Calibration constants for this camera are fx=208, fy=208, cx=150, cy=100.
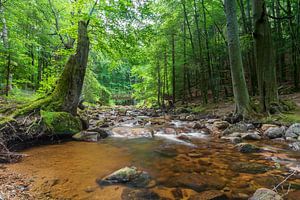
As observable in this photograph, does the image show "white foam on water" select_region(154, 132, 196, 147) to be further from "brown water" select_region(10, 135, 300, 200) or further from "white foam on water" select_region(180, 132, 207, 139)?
"white foam on water" select_region(180, 132, 207, 139)

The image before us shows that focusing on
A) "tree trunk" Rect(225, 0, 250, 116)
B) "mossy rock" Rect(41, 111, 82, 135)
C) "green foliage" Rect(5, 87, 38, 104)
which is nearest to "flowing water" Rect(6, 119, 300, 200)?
"mossy rock" Rect(41, 111, 82, 135)

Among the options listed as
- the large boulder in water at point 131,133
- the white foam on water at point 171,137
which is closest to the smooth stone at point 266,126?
the white foam on water at point 171,137

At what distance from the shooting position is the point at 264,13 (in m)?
7.04

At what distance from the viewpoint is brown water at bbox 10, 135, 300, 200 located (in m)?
2.67

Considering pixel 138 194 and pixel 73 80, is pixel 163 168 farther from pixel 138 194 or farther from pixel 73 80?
pixel 73 80

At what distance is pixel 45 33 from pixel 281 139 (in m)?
14.4

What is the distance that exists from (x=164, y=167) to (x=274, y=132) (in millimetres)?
3706

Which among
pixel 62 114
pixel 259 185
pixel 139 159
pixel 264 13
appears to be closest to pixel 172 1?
pixel 264 13

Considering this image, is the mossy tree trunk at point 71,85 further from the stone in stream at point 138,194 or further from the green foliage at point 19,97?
the stone in stream at point 138,194

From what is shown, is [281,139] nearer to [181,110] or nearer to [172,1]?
[181,110]

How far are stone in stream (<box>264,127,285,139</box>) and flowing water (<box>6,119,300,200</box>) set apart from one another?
523 mm

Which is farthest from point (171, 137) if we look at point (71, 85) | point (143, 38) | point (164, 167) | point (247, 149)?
A: point (143, 38)

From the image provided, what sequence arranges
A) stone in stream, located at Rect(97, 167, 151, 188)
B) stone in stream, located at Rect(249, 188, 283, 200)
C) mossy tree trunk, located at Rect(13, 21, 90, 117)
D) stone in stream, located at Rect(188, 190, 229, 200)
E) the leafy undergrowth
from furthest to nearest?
1. the leafy undergrowth
2. mossy tree trunk, located at Rect(13, 21, 90, 117)
3. stone in stream, located at Rect(97, 167, 151, 188)
4. stone in stream, located at Rect(188, 190, 229, 200)
5. stone in stream, located at Rect(249, 188, 283, 200)

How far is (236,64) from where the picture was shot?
Answer: 25.7 feet
